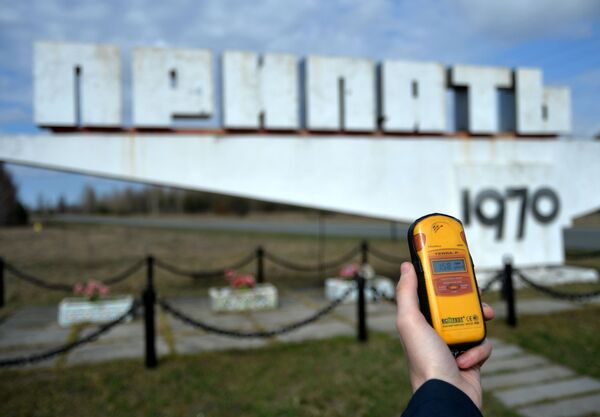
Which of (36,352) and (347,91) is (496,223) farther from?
(36,352)

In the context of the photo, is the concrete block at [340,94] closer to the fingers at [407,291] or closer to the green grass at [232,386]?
the green grass at [232,386]

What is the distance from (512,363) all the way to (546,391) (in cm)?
83

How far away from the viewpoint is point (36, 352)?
20.4 feet

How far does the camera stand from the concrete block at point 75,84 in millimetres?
7520

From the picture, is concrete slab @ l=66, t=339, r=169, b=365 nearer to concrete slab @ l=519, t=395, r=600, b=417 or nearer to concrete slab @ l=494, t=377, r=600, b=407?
concrete slab @ l=494, t=377, r=600, b=407

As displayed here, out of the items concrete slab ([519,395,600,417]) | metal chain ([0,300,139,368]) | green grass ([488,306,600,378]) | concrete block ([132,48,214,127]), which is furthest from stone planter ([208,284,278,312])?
concrete slab ([519,395,600,417])

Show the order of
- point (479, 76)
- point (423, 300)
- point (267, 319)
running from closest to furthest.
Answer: point (423, 300), point (267, 319), point (479, 76)

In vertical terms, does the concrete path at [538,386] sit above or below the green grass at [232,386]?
below

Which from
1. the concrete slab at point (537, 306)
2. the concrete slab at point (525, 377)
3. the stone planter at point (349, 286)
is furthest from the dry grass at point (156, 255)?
the concrete slab at point (525, 377)

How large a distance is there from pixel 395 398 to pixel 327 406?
2.34ft

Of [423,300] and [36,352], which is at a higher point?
[423,300]

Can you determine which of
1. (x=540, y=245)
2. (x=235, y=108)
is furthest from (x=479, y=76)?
(x=235, y=108)

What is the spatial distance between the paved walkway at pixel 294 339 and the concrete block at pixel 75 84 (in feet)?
11.3

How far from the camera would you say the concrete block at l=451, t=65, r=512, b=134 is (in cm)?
977
